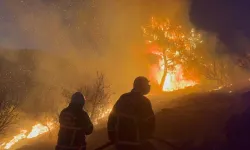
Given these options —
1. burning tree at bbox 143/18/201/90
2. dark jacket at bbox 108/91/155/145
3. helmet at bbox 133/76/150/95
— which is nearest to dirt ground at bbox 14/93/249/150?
dark jacket at bbox 108/91/155/145

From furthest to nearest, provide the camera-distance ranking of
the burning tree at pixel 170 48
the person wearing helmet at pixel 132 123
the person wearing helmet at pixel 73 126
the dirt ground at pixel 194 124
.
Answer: the burning tree at pixel 170 48 < the dirt ground at pixel 194 124 < the person wearing helmet at pixel 73 126 < the person wearing helmet at pixel 132 123

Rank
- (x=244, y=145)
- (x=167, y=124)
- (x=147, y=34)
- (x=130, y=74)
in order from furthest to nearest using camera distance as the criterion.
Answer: (x=130, y=74) < (x=147, y=34) < (x=167, y=124) < (x=244, y=145)

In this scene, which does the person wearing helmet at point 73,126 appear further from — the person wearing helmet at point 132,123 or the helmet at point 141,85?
the helmet at point 141,85

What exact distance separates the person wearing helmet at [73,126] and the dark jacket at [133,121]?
150 centimetres

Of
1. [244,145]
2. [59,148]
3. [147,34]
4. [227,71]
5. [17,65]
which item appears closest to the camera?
[59,148]

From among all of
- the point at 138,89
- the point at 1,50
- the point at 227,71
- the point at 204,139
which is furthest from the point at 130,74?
the point at 1,50

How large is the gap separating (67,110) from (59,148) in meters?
0.88

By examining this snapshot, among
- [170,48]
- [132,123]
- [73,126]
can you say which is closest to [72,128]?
[73,126]

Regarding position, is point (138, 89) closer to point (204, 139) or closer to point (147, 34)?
point (204, 139)

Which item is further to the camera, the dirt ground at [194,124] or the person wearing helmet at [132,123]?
the dirt ground at [194,124]

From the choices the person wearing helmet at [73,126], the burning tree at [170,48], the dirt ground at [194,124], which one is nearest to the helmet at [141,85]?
the person wearing helmet at [73,126]

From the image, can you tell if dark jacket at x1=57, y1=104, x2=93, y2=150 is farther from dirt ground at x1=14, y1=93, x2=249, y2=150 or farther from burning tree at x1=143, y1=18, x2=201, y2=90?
burning tree at x1=143, y1=18, x2=201, y2=90

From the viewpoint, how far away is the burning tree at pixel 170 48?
143 feet

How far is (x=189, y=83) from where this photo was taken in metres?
47.2
